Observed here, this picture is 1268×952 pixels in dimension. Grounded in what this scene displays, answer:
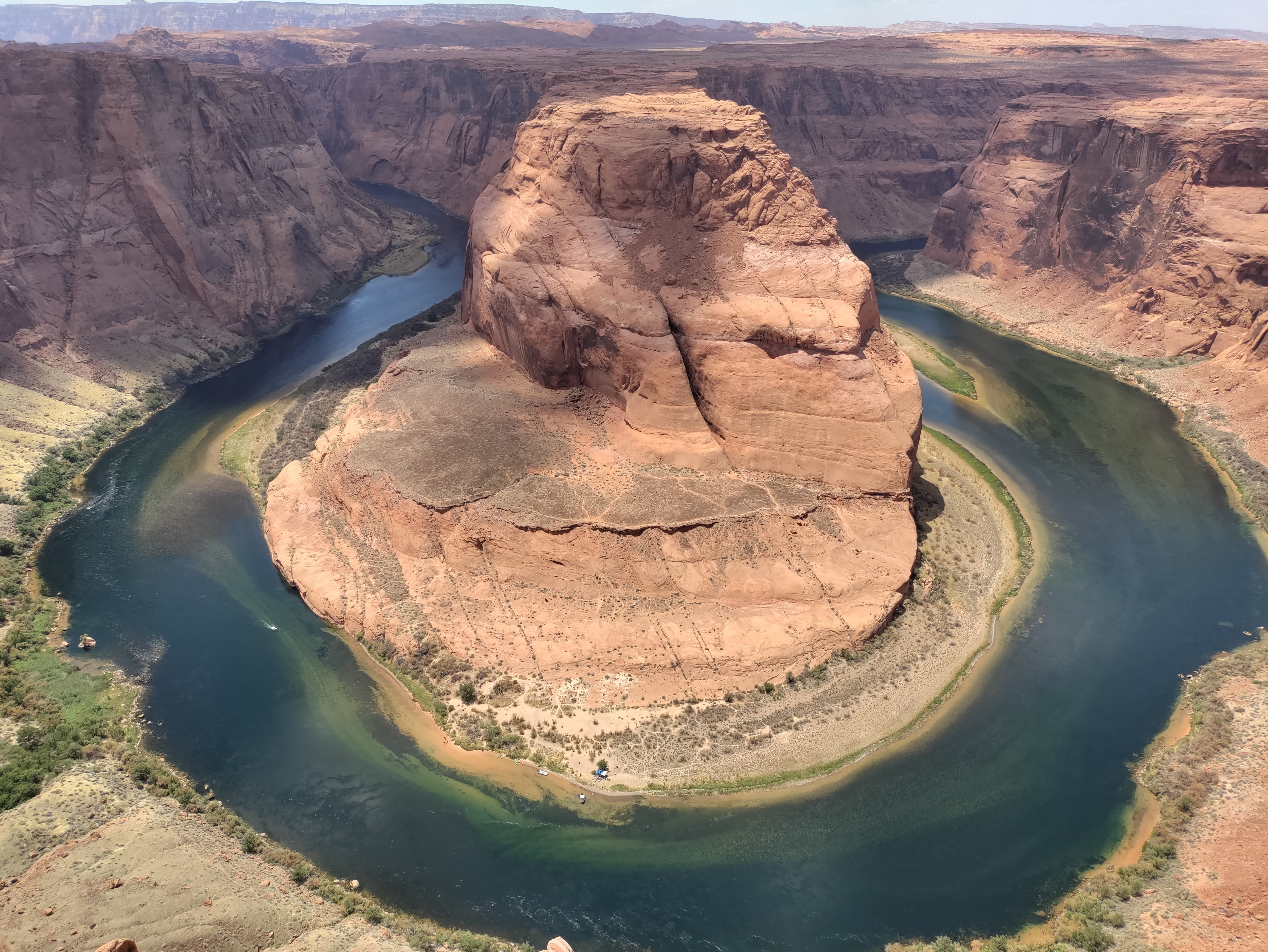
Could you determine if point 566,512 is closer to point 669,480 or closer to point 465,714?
point 669,480

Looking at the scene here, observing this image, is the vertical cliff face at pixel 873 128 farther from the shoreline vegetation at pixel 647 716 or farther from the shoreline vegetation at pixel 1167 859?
the shoreline vegetation at pixel 1167 859

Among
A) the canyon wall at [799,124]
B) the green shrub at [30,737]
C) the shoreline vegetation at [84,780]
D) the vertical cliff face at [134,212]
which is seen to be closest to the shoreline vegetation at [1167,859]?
the shoreline vegetation at [84,780]

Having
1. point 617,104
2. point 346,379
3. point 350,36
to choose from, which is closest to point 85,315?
point 346,379

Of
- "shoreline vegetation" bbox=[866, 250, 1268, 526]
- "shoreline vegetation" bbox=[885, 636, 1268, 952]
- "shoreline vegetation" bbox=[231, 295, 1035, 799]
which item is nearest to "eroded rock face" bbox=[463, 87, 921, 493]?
"shoreline vegetation" bbox=[231, 295, 1035, 799]

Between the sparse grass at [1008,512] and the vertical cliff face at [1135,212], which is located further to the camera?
the vertical cliff face at [1135,212]

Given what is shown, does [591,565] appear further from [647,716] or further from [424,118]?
[424,118]
